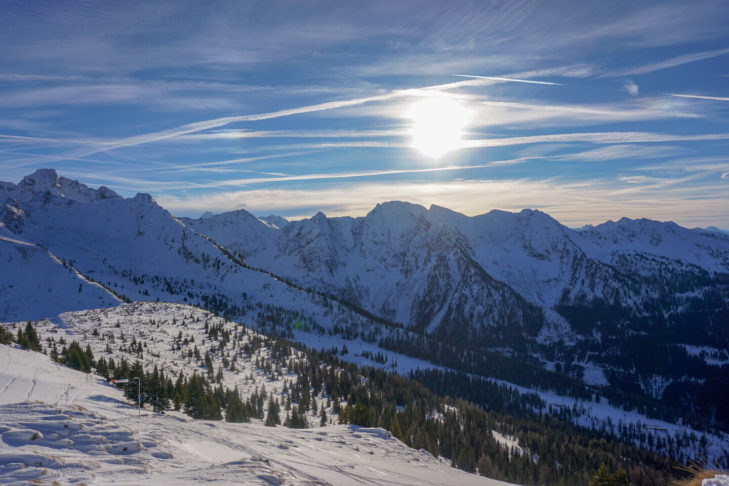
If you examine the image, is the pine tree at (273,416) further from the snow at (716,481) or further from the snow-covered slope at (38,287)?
the snow-covered slope at (38,287)

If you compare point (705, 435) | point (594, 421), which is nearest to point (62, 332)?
point (594, 421)

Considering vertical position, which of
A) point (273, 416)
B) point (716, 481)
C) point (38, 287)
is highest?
point (716, 481)

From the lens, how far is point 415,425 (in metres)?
96.0

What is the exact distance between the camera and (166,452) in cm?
2108

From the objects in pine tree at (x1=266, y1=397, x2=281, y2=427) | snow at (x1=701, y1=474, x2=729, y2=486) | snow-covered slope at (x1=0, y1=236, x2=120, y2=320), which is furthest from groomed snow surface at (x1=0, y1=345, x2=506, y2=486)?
snow-covered slope at (x1=0, y1=236, x2=120, y2=320)

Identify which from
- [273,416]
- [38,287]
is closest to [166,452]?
[273,416]

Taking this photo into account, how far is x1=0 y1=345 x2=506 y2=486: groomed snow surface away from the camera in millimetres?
16500

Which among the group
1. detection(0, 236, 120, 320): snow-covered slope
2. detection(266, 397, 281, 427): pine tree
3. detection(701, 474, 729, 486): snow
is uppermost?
detection(701, 474, 729, 486): snow

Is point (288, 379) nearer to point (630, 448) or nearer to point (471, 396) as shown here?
point (471, 396)

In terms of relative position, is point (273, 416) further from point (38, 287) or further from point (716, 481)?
point (38, 287)

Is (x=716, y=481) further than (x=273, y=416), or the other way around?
(x=273, y=416)

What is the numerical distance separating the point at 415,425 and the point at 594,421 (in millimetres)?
150556

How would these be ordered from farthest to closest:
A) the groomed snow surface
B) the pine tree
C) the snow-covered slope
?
the snow-covered slope
the pine tree
the groomed snow surface

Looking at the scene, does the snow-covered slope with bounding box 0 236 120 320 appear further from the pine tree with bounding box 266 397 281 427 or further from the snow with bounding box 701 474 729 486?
the snow with bounding box 701 474 729 486
